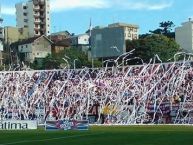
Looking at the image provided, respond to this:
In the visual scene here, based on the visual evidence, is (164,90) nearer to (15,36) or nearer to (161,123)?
(161,123)

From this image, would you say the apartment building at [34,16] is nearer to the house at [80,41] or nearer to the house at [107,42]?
the house at [80,41]

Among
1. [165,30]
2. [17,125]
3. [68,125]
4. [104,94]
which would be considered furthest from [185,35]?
[68,125]

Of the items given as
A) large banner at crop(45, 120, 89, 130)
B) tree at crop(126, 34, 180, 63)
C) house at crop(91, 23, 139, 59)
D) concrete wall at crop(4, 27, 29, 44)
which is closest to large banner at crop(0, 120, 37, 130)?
large banner at crop(45, 120, 89, 130)

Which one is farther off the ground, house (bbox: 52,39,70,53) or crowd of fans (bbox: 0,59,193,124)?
house (bbox: 52,39,70,53)

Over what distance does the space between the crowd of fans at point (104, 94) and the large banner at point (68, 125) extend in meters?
9.35

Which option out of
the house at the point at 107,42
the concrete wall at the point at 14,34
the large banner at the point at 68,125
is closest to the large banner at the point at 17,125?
the large banner at the point at 68,125

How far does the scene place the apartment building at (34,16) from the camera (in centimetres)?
15462

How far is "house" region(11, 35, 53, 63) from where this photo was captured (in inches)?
5094

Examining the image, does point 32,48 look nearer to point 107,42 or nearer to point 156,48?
point 107,42

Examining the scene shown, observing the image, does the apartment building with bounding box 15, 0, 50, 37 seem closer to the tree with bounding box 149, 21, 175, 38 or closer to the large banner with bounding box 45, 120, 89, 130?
the tree with bounding box 149, 21, 175, 38

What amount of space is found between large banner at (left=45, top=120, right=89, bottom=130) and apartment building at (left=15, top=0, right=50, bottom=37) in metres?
123

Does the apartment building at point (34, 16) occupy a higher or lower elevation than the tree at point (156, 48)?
higher

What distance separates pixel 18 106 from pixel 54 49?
93.7 metres

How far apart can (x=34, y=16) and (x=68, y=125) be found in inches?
4999
